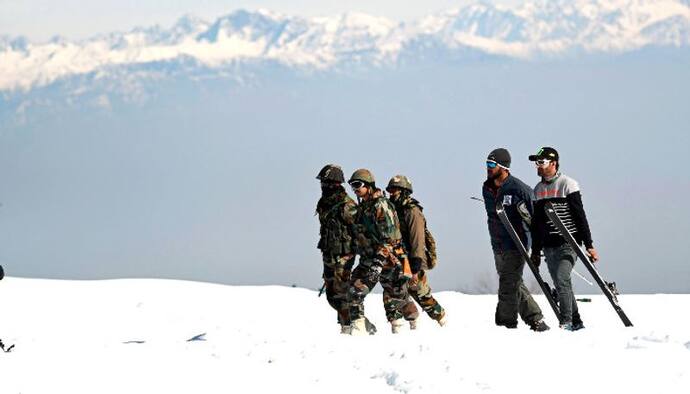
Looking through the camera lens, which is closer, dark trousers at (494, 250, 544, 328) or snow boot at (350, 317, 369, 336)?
dark trousers at (494, 250, 544, 328)

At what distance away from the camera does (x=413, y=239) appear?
1305 cm

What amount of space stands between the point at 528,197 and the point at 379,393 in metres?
4.52

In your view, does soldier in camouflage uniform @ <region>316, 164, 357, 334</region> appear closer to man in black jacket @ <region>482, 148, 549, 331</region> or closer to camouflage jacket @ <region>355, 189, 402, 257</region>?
camouflage jacket @ <region>355, 189, 402, 257</region>

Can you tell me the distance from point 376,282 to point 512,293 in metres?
1.44

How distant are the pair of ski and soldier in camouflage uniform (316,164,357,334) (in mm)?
1631

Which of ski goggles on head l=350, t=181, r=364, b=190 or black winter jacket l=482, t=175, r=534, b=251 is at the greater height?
ski goggles on head l=350, t=181, r=364, b=190

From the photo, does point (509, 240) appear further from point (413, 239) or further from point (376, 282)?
point (376, 282)

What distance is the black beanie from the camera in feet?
42.7

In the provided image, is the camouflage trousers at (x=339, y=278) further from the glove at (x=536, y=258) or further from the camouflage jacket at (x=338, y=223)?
the glove at (x=536, y=258)

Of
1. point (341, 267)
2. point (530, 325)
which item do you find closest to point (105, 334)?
point (341, 267)

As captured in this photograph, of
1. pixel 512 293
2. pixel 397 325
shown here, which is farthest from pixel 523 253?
pixel 397 325

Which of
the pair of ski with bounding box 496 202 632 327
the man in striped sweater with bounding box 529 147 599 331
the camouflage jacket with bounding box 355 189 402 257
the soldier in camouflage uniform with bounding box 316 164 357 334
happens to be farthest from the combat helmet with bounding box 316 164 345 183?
the man in striped sweater with bounding box 529 147 599 331

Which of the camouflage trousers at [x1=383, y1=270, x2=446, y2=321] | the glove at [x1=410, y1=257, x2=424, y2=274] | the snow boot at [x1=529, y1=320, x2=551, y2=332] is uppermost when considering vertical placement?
the glove at [x1=410, y1=257, x2=424, y2=274]

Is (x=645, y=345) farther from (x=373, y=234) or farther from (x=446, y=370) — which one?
(x=373, y=234)
